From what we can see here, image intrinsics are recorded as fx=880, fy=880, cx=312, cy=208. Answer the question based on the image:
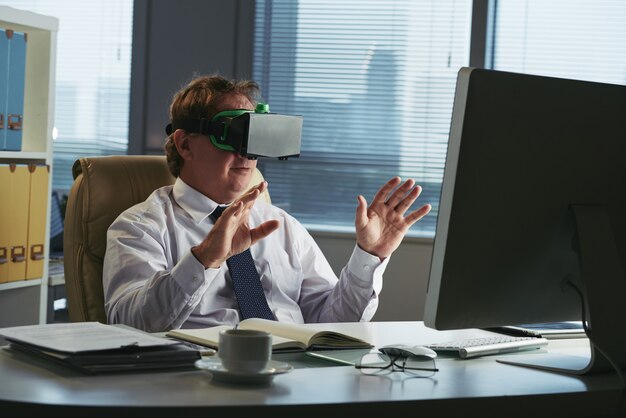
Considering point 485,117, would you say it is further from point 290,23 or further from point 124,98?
point 124,98

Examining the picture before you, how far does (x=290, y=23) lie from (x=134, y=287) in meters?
2.85

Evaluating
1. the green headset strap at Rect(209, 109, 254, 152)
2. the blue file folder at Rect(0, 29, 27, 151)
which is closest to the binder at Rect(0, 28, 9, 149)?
the blue file folder at Rect(0, 29, 27, 151)

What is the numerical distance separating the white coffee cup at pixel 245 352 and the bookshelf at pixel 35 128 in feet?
6.43

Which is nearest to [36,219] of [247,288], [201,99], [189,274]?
[201,99]

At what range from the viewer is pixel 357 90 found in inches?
181

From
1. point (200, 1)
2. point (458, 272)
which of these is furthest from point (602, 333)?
point (200, 1)

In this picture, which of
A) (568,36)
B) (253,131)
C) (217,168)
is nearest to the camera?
(253,131)

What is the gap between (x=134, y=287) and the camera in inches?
78.9

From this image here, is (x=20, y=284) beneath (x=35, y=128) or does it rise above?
beneath

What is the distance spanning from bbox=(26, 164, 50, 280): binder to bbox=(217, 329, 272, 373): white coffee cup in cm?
194

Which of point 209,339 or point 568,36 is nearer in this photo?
point 209,339

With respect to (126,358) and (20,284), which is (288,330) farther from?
(20,284)

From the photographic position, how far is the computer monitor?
131 centimetres

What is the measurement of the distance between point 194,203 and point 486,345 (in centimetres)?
96
